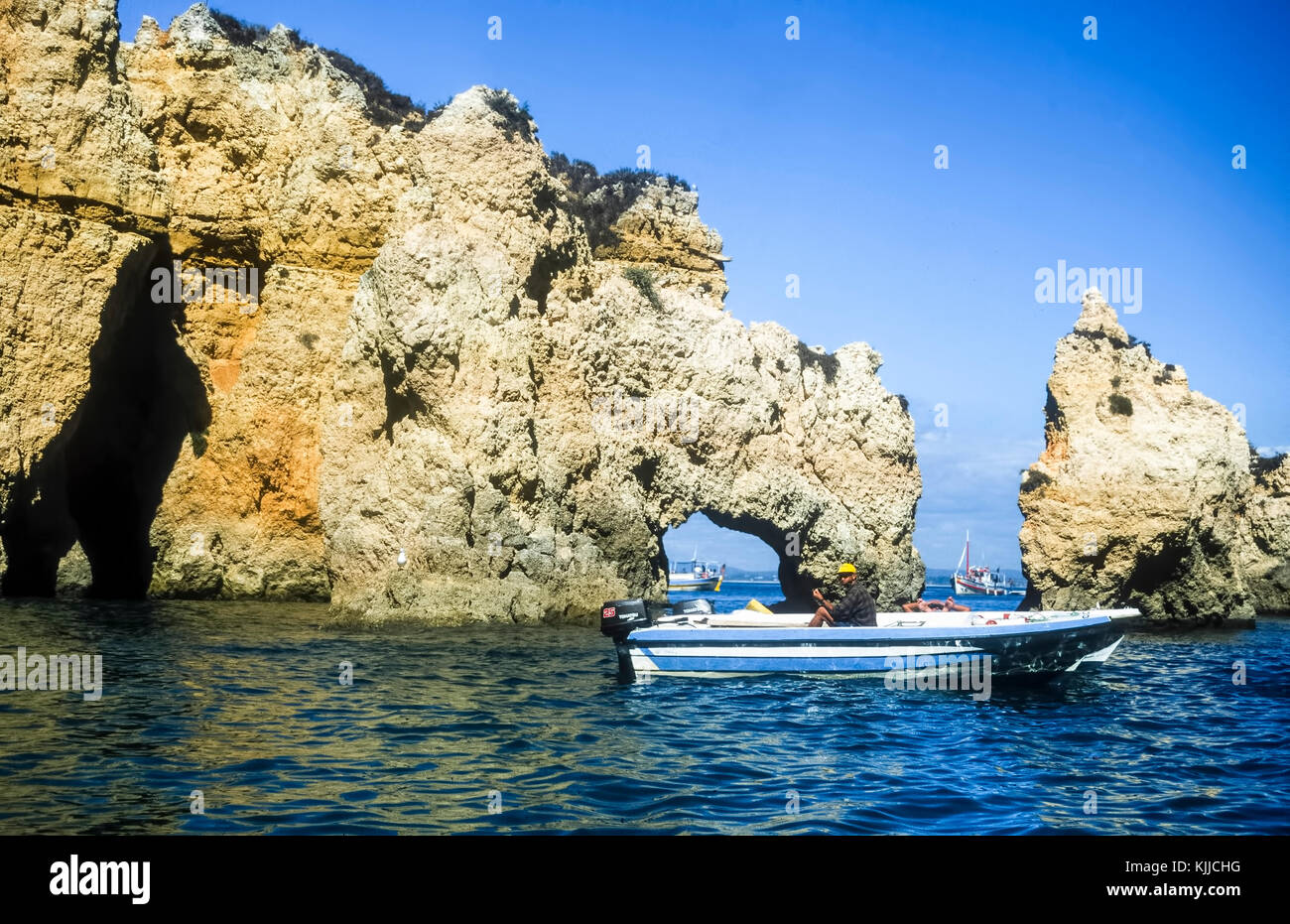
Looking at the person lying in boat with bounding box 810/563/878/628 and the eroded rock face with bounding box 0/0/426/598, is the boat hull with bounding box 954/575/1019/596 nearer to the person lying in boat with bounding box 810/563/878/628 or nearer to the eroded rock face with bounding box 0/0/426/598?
the eroded rock face with bounding box 0/0/426/598

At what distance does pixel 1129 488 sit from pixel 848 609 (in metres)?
16.1

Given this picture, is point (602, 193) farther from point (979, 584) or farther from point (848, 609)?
point (979, 584)

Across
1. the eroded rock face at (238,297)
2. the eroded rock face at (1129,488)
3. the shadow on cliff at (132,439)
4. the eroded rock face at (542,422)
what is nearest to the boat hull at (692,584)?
the eroded rock face at (542,422)

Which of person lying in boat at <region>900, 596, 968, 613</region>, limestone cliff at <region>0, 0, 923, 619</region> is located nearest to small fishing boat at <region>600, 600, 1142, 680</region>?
person lying in boat at <region>900, 596, 968, 613</region>

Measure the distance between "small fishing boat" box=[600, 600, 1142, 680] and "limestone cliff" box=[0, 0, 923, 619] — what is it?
6.90 m

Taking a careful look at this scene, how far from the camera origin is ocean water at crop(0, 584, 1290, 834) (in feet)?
24.2

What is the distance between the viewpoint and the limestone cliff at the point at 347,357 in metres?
22.1

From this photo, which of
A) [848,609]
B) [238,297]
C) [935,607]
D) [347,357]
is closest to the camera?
[848,609]

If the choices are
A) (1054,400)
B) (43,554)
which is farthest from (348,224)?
(1054,400)

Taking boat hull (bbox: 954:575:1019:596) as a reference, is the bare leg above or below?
above

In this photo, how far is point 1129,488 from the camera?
1086 inches

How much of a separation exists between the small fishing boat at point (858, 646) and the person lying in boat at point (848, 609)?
0.46m

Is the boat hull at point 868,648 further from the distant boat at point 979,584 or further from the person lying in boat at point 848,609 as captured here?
the distant boat at point 979,584

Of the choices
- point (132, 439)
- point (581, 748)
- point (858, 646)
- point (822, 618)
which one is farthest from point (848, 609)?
point (132, 439)
